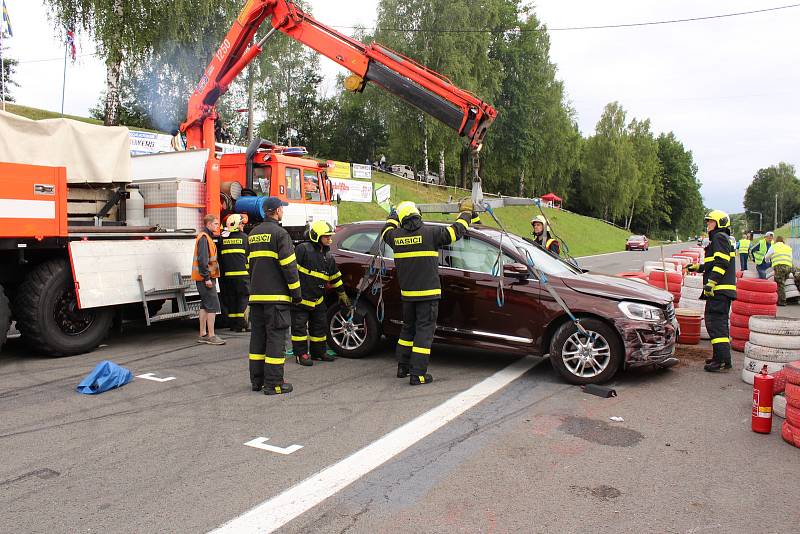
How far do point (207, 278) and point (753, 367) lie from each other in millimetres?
6705

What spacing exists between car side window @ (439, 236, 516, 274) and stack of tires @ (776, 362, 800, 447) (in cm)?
296

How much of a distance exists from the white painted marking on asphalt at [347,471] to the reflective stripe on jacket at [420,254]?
114 centimetres

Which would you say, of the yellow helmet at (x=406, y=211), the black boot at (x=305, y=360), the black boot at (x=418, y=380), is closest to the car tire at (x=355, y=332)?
the black boot at (x=305, y=360)

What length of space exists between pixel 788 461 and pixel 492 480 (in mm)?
2233

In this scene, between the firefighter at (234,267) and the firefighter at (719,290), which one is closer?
the firefighter at (719,290)

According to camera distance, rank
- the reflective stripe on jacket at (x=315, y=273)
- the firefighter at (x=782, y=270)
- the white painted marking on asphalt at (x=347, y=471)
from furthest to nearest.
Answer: the firefighter at (x=782, y=270), the reflective stripe on jacket at (x=315, y=273), the white painted marking on asphalt at (x=347, y=471)

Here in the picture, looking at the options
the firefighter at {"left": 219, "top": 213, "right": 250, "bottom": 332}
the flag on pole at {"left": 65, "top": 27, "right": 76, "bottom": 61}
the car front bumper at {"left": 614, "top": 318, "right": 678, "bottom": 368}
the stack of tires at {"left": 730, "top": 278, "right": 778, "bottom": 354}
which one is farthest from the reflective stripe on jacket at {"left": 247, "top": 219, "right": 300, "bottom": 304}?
the flag on pole at {"left": 65, "top": 27, "right": 76, "bottom": 61}

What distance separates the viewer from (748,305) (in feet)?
26.7

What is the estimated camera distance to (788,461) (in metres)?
4.41

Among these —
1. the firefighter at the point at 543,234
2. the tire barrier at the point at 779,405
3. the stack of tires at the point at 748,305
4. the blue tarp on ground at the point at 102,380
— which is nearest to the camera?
the tire barrier at the point at 779,405

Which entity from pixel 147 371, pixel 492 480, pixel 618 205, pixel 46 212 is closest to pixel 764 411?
pixel 492 480

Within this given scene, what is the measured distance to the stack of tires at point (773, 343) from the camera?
245 inches

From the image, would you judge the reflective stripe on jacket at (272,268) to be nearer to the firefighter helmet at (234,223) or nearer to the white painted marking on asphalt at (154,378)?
the white painted marking on asphalt at (154,378)

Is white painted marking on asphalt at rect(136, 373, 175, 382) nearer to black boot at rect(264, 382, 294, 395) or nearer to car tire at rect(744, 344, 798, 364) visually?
black boot at rect(264, 382, 294, 395)
